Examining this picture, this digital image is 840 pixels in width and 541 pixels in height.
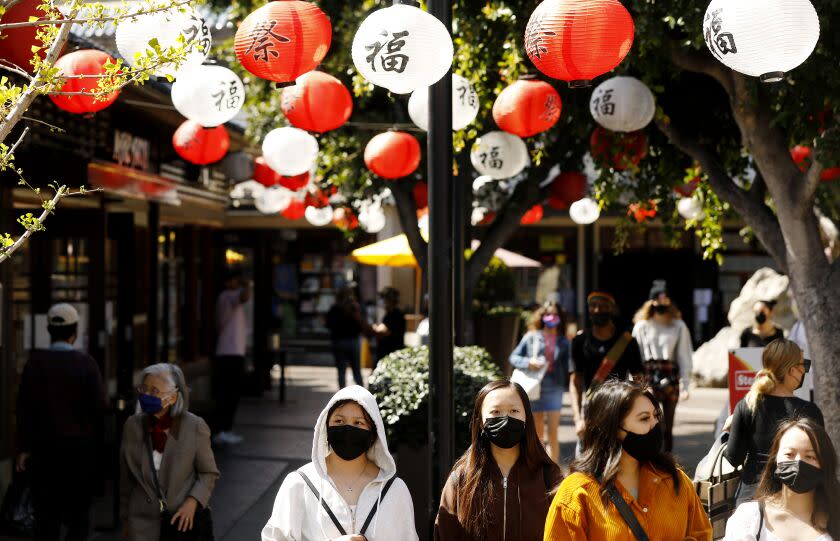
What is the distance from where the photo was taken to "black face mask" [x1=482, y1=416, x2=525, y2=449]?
13.4 feet

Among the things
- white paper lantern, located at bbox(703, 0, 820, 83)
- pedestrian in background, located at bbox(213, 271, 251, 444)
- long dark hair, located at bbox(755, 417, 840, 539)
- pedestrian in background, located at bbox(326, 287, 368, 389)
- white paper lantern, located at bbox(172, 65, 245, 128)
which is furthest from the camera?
pedestrian in background, located at bbox(326, 287, 368, 389)

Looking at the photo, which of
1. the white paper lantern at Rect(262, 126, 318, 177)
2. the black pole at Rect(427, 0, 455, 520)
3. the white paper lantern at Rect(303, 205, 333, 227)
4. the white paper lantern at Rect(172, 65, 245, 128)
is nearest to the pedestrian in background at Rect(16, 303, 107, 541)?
the white paper lantern at Rect(172, 65, 245, 128)

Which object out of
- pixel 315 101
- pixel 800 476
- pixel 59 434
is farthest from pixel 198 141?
pixel 800 476

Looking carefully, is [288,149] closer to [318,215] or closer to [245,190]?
[318,215]

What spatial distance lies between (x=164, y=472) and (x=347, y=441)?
170 cm

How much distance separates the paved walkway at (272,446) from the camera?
28.1 ft

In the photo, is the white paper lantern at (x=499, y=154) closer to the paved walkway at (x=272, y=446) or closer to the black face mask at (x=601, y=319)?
the black face mask at (x=601, y=319)

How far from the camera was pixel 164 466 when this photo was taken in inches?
206

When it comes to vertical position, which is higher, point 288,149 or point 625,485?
point 288,149

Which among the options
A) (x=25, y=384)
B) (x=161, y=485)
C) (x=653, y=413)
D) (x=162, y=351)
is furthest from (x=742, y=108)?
(x=162, y=351)

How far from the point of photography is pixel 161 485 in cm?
524

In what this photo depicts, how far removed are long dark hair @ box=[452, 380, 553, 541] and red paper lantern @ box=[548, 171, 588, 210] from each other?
7.57 m

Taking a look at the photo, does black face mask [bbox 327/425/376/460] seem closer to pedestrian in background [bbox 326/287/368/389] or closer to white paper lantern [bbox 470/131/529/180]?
white paper lantern [bbox 470/131/529/180]

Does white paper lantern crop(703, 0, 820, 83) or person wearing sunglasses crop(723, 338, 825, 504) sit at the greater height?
white paper lantern crop(703, 0, 820, 83)
